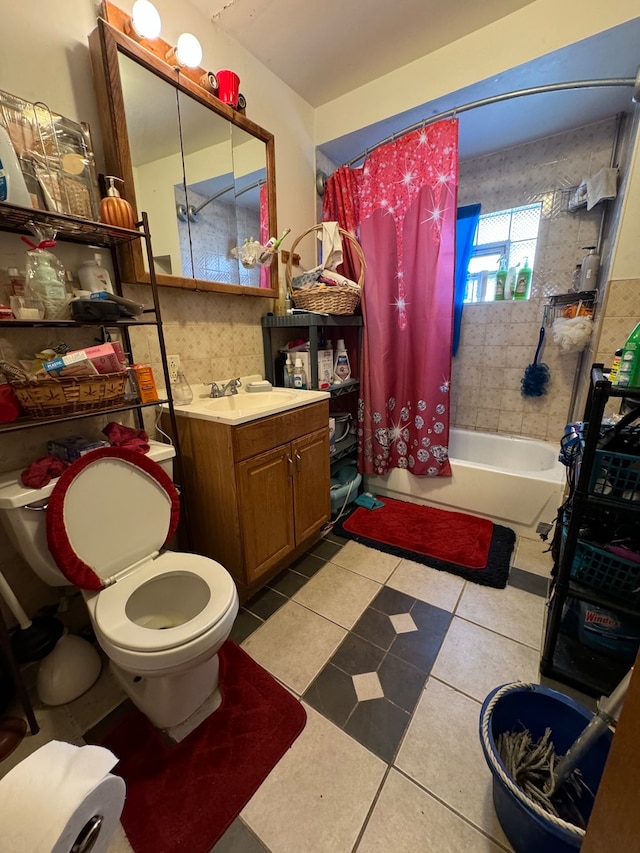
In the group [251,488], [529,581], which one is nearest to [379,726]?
[251,488]

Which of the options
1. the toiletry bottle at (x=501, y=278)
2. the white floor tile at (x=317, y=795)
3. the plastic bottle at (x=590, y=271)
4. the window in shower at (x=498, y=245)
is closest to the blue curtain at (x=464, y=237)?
the window in shower at (x=498, y=245)

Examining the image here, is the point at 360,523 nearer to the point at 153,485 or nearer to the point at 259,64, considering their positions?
the point at 153,485

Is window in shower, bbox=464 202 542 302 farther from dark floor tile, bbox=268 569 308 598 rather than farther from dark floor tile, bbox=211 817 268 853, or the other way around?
dark floor tile, bbox=211 817 268 853

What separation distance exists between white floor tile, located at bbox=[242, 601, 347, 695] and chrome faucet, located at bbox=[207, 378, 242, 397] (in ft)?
3.44

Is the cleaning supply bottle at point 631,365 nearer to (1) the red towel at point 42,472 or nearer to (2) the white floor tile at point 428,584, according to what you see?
(2) the white floor tile at point 428,584

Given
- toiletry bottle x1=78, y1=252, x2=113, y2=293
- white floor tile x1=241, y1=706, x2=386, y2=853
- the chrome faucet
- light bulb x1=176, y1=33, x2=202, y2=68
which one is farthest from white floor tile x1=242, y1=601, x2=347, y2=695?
light bulb x1=176, y1=33, x2=202, y2=68

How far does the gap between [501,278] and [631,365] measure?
1795 mm

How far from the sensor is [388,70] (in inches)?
70.7

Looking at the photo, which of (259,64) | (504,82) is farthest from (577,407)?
(259,64)

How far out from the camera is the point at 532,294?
93.7 inches

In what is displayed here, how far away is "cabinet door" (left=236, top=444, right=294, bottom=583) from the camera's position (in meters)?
1.38

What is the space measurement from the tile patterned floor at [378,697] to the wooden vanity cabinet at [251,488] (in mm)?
244

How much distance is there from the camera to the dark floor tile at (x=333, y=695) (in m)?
1.09

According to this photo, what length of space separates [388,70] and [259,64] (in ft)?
2.23
